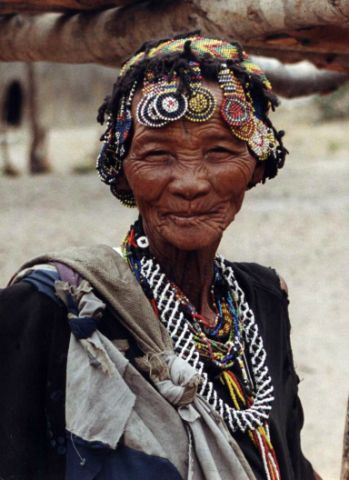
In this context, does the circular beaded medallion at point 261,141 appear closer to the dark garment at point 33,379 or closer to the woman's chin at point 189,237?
the woman's chin at point 189,237

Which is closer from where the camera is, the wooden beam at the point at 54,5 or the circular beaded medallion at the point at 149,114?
the circular beaded medallion at the point at 149,114

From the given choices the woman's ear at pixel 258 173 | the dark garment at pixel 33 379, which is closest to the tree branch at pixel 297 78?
the woman's ear at pixel 258 173

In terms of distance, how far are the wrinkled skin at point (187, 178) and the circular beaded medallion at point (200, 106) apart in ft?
0.05

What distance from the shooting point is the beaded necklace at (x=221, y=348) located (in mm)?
2156

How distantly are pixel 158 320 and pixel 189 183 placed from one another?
305 mm

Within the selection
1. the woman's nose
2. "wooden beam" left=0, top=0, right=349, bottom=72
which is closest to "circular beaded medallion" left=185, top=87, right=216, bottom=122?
the woman's nose

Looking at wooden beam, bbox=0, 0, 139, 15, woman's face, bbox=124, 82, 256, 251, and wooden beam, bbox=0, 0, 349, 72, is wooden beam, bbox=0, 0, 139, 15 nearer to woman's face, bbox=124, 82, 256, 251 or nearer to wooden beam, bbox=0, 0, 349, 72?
wooden beam, bbox=0, 0, 349, 72

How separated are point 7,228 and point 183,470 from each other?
925 centimetres

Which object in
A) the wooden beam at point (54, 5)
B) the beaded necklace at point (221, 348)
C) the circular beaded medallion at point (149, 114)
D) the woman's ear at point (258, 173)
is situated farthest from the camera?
the wooden beam at point (54, 5)

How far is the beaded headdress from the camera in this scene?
6.75ft

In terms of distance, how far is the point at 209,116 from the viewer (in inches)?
81.6

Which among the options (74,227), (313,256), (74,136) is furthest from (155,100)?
(74,136)

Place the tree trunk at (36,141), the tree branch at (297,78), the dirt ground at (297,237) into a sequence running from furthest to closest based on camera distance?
the tree trunk at (36,141)
the dirt ground at (297,237)
the tree branch at (297,78)

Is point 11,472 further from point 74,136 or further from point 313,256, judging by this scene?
point 74,136
